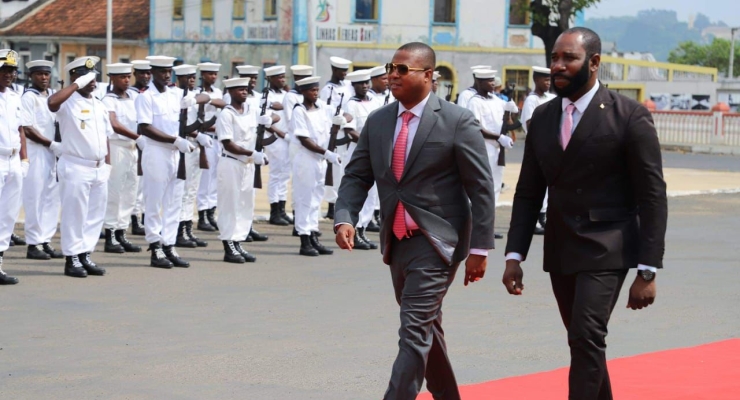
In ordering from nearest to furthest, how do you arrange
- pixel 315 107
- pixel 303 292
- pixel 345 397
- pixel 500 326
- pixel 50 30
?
pixel 345 397, pixel 500 326, pixel 303 292, pixel 315 107, pixel 50 30

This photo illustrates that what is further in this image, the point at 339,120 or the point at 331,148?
the point at 339,120

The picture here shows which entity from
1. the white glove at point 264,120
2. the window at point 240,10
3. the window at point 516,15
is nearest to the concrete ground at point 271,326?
the white glove at point 264,120

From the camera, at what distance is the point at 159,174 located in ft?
42.4

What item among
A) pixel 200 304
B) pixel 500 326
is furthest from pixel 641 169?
pixel 200 304

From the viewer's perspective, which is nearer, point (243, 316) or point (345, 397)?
point (345, 397)

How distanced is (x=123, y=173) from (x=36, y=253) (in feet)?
4.98

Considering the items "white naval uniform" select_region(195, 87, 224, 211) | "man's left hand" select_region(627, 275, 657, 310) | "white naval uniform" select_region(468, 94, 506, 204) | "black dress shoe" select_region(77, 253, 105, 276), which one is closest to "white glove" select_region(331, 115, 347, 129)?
"white naval uniform" select_region(195, 87, 224, 211)

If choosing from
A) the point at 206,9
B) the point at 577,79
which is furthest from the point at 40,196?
the point at 206,9

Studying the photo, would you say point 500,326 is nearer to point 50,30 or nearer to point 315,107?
point 315,107

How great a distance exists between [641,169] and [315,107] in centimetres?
878

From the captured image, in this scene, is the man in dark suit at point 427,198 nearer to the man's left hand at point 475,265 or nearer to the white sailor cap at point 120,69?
the man's left hand at point 475,265

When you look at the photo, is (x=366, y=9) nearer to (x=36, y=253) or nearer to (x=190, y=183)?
(x=190, y=183)

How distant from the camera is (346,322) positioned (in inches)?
384

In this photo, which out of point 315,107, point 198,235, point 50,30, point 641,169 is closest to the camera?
point 641,169
